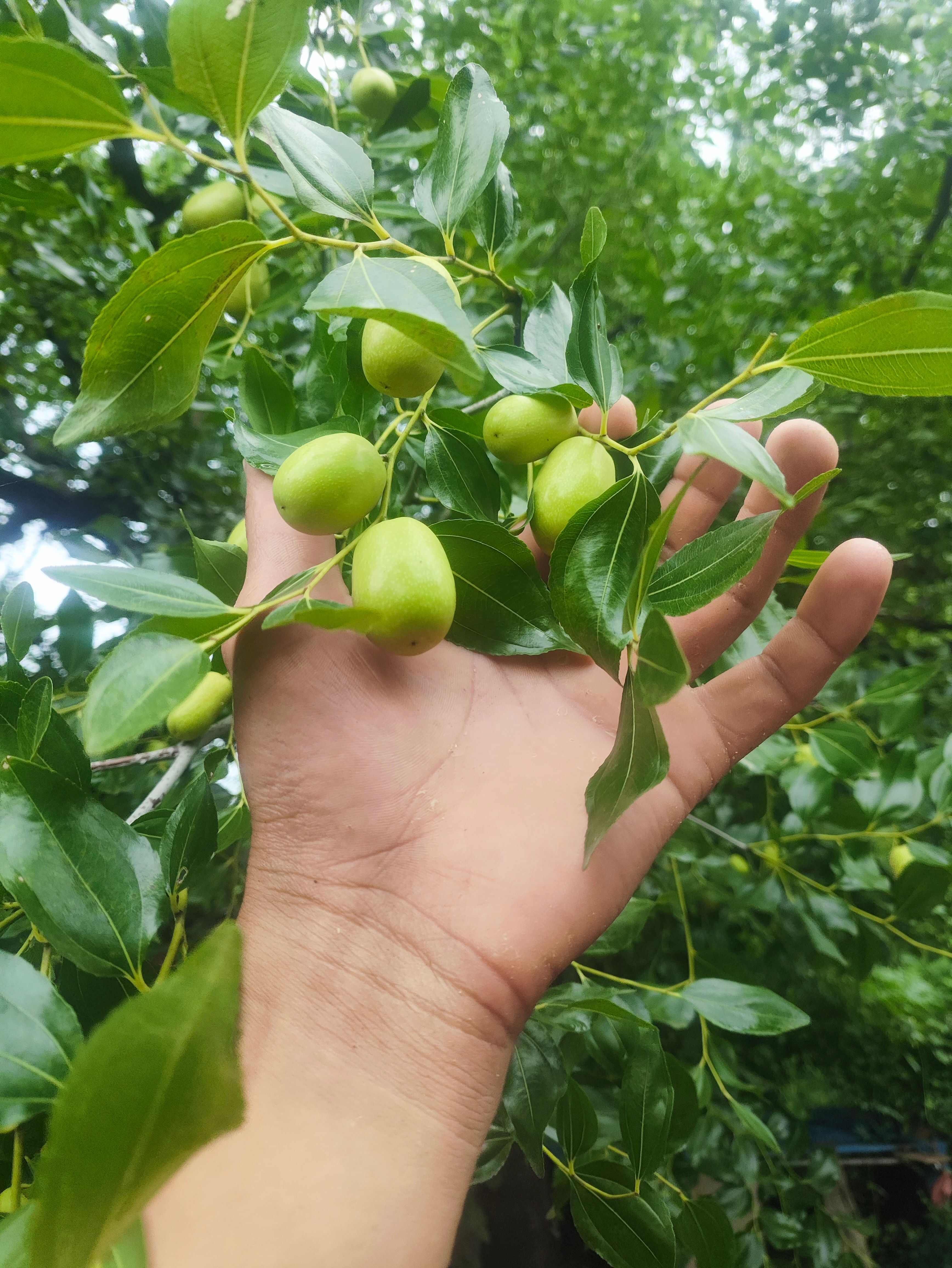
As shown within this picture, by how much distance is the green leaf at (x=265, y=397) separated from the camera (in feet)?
2.72

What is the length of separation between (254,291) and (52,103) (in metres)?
0.77

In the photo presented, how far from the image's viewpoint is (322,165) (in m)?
0.59

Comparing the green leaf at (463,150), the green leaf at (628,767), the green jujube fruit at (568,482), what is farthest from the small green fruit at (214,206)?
the green leaf at (628,767)

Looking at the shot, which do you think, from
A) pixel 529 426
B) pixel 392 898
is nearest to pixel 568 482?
pixel 529 426

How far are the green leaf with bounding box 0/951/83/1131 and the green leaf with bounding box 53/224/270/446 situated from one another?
405 mm

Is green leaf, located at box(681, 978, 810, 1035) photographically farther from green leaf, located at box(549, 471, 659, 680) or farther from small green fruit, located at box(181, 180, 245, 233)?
small green fruit, located at box(181, 180, 245, 233)

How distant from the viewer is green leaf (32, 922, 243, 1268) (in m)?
0.28

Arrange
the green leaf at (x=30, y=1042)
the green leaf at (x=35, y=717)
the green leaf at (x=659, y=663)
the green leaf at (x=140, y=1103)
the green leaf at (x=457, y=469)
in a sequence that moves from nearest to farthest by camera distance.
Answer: the green leaf at (x=140, y=1103) < the green leaf at (x=659, y=663) < the green leaf at (x=30, y=1042) < the green leaf at (x=35, y=717) < the green leaf at (x=457, y=469)

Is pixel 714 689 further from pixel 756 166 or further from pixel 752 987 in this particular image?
pixel 756 166

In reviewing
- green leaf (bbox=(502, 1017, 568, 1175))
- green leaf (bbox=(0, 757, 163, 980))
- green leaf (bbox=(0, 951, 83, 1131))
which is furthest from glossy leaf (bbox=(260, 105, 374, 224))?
green leaf (bbox=(502, 1017, 568, 1175))

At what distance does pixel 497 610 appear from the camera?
2.30 feet

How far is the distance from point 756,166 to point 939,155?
1.89ft

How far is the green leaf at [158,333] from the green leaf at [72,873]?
0.93ft

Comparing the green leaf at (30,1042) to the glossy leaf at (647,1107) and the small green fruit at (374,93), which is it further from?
the small green fruit at (374,93)
